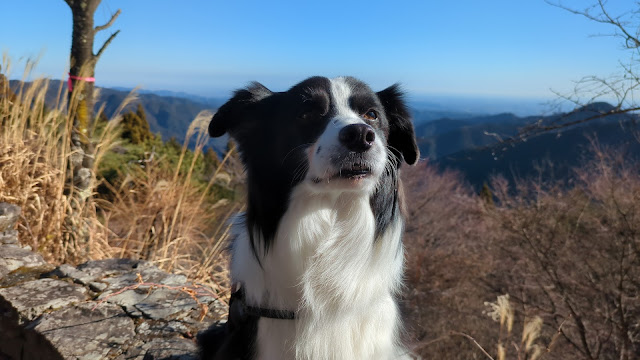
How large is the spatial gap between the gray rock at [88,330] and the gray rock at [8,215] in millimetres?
1702

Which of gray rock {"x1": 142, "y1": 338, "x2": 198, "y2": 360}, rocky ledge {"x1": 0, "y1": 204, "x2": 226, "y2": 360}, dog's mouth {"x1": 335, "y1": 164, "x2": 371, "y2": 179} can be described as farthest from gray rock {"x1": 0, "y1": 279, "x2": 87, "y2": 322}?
dog's mouth {"x1": 335, "y1": 164, "x2": 371, "y2": 179}

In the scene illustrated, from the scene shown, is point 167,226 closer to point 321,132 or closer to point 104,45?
point 104,45

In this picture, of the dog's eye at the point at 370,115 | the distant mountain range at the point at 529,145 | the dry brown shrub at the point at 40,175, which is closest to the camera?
the dog's eye at the point at 370,115

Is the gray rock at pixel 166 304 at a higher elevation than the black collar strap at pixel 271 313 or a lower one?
lower

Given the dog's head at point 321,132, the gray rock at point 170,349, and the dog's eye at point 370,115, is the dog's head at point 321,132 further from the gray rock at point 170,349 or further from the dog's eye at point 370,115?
the gray rock at point 170,349

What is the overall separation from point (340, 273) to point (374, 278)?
0.52 ft

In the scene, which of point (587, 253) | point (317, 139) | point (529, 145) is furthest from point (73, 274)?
point (529, 145)

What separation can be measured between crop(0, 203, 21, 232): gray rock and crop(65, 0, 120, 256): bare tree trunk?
0.42 metres

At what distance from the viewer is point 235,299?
6.56ft

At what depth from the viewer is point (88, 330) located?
7.68ft

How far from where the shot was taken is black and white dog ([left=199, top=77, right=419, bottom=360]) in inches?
71.0

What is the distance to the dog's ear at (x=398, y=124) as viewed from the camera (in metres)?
2.17

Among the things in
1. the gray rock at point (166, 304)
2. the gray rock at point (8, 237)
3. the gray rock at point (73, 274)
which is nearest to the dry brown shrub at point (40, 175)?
the gray rock at point (8, 237)

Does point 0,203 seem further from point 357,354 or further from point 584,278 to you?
point 584,278
